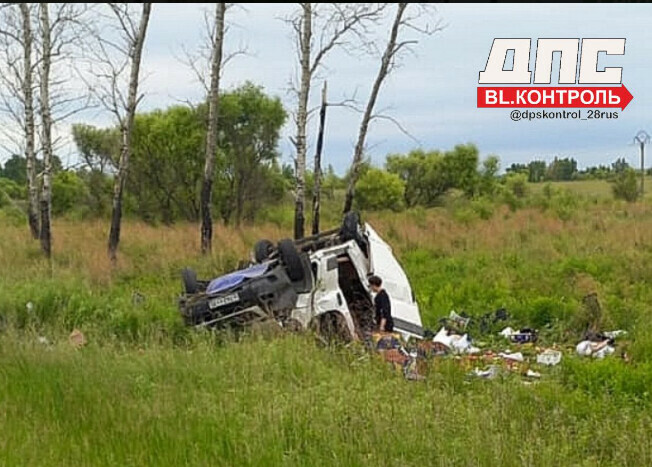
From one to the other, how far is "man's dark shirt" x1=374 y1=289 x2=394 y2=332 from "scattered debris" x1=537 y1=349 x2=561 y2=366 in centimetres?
170

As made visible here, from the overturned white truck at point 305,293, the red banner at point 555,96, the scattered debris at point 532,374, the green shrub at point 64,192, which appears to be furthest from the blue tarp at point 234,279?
the green shrub at point 64,192

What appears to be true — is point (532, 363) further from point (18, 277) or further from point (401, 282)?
point (18, 277)

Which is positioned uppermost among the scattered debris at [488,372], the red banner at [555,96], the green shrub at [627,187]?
the red banner at [555,96]

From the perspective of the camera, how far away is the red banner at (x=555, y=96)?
1563cm

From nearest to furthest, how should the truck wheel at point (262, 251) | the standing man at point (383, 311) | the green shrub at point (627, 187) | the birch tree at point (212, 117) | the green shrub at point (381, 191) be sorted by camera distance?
the standing man at point (383, 311)
the truck wheel at point (262, 251)
the birch tree at point (212, 117)
the green shrub at point (381, 191)
the green shrub at point (627, 187)

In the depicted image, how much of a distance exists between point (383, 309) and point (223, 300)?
1893 millimetres

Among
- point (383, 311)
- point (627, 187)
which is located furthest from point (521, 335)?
point (627, 187)

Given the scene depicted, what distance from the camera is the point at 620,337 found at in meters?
9.46

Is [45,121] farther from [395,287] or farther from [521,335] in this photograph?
[521,335]

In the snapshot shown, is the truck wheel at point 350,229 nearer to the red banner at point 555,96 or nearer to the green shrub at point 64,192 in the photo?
the red banner at point 555,96

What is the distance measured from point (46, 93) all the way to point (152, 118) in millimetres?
9291

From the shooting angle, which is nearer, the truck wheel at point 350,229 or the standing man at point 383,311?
the standing man at point 383,311

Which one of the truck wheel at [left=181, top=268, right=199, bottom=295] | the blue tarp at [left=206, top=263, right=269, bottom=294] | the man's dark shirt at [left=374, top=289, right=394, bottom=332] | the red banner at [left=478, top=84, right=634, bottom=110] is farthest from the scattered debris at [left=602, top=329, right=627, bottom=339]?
the red banner at [left=478, top=84, right=634, bottom=110]

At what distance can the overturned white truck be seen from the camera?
838 centimetres
